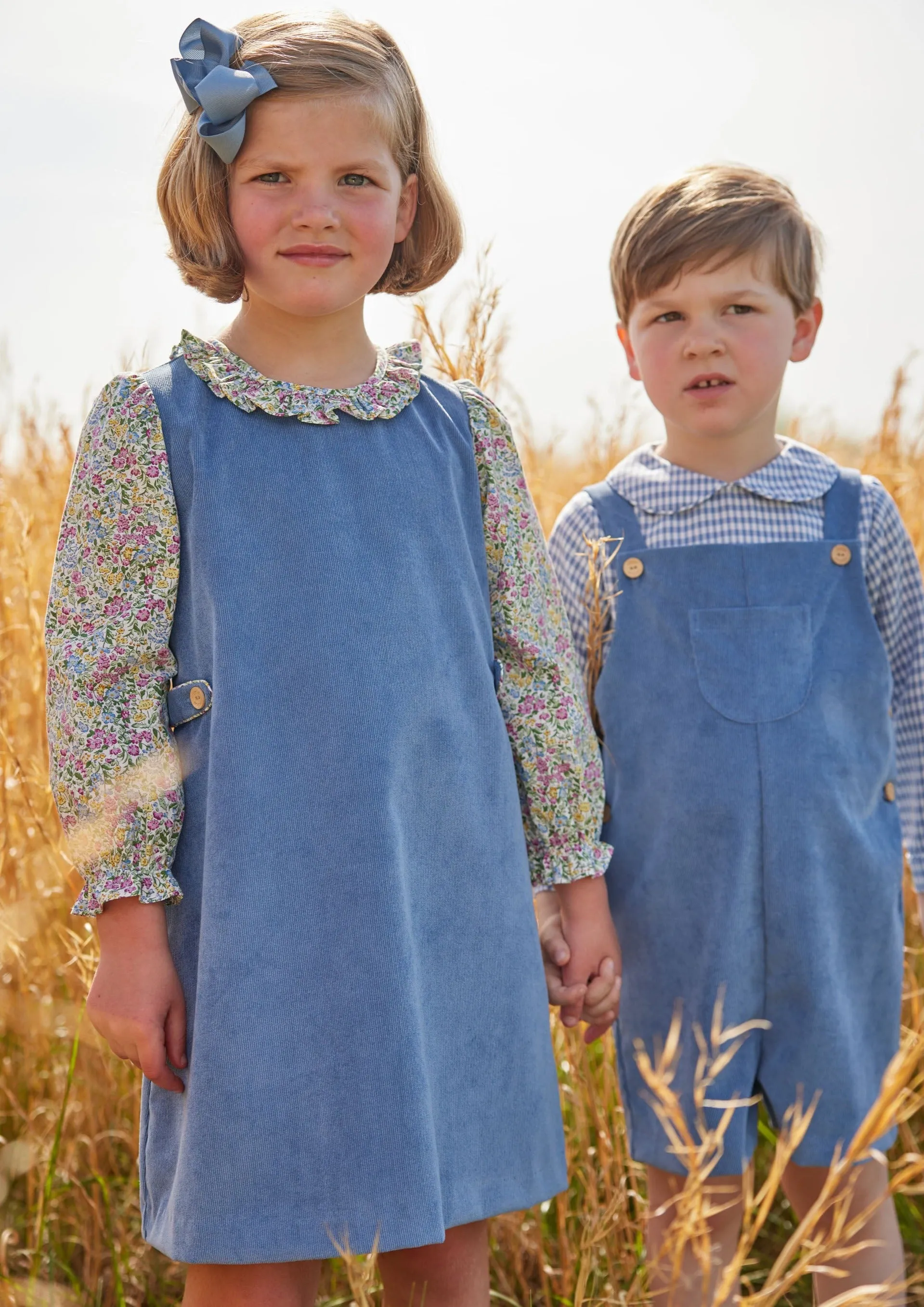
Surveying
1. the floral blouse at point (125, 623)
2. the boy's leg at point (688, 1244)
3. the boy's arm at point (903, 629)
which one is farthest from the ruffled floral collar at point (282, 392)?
the boy's leg at point (688, 1244)

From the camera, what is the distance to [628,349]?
6.83 feet

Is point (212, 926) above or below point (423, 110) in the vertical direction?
below

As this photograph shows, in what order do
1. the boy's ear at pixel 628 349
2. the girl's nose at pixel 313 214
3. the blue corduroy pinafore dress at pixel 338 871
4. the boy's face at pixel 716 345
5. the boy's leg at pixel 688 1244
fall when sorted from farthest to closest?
the boy's ear at pixel 628 349
the boy's face at pixel 716 345
the boy's leg at pixel 688 1244
the girl's nose at pixel 313 214
the blue corduroy pinafore dress at pixel 338 871

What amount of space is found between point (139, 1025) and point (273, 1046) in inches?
6.1

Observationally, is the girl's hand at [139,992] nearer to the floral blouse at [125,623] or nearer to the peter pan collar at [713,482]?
the floral blouse at [125,623]

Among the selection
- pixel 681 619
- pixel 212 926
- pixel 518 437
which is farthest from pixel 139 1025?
pixel 518 437

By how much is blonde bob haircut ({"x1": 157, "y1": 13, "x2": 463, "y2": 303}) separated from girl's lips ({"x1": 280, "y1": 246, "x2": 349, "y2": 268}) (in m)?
0.10

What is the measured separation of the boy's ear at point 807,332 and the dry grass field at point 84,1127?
441mm

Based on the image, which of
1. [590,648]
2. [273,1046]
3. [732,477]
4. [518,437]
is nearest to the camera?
[273,1046]

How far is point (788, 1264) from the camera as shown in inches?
87.0

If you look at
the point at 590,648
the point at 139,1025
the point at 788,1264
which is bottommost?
the point at 788,1264

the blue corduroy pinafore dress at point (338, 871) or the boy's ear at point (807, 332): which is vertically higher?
the boy's ear at point (807, 332)

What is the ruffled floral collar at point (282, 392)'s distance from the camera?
1.51m

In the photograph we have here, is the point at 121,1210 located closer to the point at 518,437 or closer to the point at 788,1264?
the point at 788,1264
